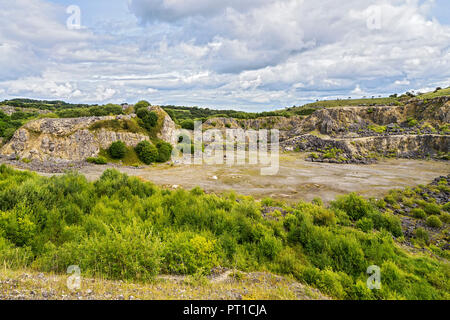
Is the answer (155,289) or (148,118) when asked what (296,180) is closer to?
(155,289)

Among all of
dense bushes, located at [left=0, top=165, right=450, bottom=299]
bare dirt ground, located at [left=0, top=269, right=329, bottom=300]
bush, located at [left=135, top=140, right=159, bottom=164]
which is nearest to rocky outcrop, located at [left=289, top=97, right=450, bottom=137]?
bush, located at [left=135, top=140, right=159, bottom=164]

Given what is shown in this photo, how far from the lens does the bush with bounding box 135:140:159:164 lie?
3131cm

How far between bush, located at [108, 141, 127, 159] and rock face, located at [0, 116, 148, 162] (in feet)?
3.86

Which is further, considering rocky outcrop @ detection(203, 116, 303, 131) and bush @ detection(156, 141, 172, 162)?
rocky outcrop @ detection(203, 116, 303, 131)

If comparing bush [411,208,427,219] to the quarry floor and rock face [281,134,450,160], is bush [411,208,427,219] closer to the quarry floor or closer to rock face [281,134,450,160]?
the quarry floor

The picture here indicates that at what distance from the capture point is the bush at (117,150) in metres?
30.1

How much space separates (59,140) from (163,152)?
47.8ft

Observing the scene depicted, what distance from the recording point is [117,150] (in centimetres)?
3014

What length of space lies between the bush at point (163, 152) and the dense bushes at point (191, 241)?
20.1m

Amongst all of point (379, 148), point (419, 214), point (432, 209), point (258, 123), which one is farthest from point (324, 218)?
point (258, 123)

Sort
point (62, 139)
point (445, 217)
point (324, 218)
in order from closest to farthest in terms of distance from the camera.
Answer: point (324, 218) → point (445, 217) → point (62, 139)

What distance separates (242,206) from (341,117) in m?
53.4

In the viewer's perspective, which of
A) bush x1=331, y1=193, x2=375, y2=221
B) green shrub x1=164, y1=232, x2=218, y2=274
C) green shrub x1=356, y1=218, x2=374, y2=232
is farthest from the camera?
bush x1=331, y1=193, x2=375, y2=221

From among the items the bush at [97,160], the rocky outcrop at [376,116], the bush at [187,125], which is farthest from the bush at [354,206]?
the bush at [187,125]
